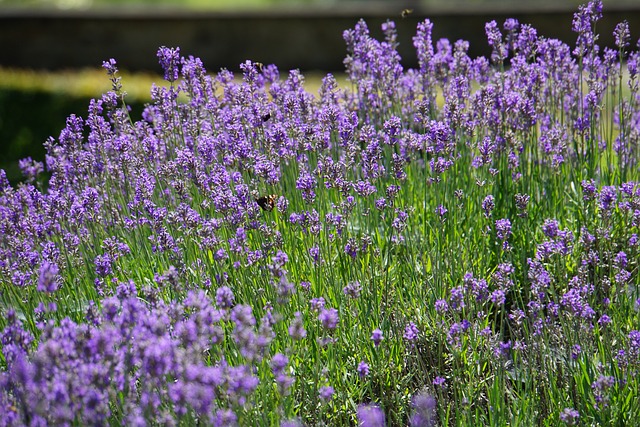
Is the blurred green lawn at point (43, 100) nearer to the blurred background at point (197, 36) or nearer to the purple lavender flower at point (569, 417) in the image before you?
the blurred background at point (197, 36)

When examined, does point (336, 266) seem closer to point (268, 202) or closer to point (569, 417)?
point (268, 202)

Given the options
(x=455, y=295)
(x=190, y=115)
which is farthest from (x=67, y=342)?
(x=190, y=115)

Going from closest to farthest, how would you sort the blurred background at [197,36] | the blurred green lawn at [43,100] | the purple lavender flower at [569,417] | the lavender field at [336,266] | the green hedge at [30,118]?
1. the lavender field at [336,266]
2. the purple lavender flower at [569,417]
3. the green hedge at [30,118]
4. the blurred green lawn at [43,100]
5. the blurred background at [197,36]

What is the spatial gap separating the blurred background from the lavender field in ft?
19.8

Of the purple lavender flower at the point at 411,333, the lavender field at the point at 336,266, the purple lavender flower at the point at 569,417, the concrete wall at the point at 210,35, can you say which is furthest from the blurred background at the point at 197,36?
the purple lavender flower at the point at 569,417

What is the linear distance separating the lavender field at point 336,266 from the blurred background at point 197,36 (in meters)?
6.02

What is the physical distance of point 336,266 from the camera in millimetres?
3719

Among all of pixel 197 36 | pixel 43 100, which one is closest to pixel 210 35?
pixel 197 36

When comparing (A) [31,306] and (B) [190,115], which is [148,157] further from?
(A) [31,306]

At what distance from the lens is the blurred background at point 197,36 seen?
34.8 ft

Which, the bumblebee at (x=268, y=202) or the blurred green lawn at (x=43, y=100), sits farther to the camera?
the blurred green lawn at (x=43, y=100)

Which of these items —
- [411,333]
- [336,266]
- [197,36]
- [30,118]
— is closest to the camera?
[411,333]

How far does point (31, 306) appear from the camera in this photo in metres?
3.74

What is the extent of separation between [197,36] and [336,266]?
8.58 meters
